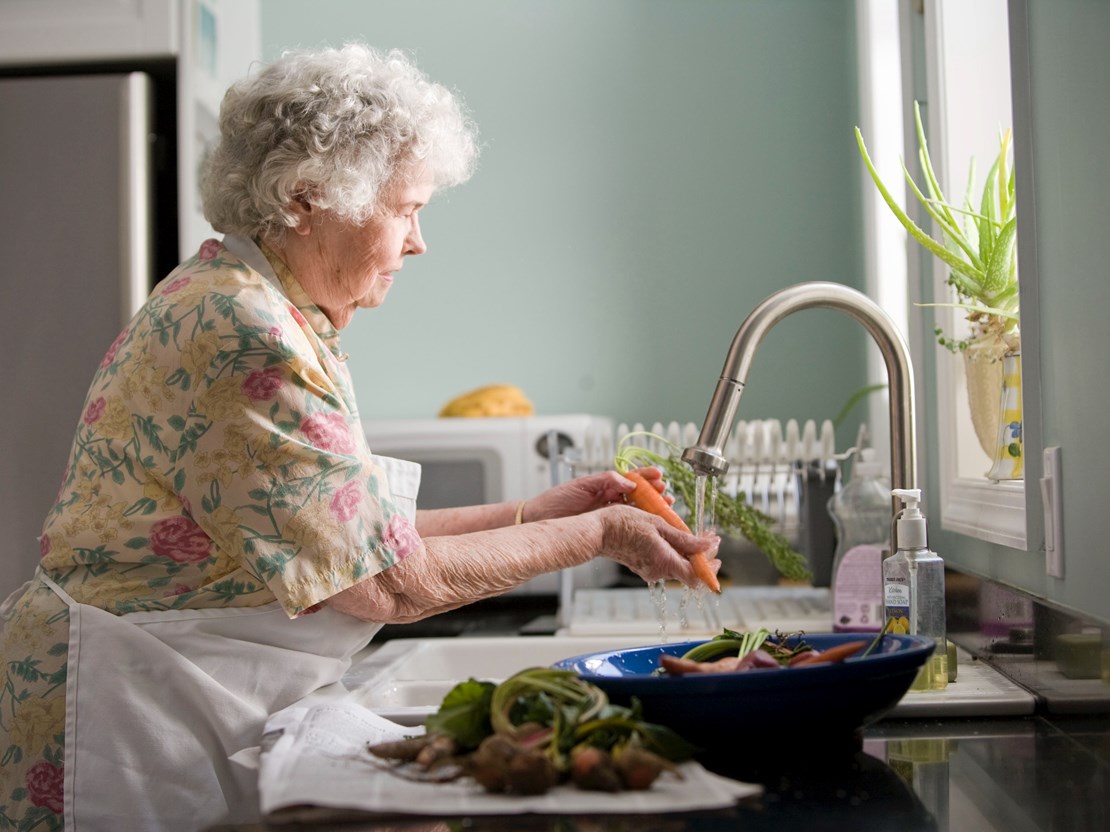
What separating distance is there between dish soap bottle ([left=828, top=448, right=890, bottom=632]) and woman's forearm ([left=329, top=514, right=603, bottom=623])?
544 mm

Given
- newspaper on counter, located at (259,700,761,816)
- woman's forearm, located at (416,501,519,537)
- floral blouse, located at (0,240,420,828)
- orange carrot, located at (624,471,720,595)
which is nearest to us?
newspaper on counter, located at (259,700,761,816)

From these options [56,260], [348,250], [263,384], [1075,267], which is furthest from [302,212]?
[56,260]

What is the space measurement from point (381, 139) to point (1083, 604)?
821mm

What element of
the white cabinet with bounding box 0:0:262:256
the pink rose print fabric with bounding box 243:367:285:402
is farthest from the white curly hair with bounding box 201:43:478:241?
the white cabinet with bounding box 0:0:262:256

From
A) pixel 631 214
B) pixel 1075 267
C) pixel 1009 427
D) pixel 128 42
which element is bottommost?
pixel 1009 427

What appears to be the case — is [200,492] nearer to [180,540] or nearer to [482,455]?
[180,540]

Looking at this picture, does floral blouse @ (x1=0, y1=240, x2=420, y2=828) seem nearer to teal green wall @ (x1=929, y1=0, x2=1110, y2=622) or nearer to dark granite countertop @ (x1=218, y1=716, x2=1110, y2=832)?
dark granite countertop @ (x1=218, y1=716, x2=1110, y2=832)

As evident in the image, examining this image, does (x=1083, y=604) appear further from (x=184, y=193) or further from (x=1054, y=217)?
(x=184, y=193)

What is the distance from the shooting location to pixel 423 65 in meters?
2.86

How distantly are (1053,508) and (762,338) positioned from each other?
34 centimetres

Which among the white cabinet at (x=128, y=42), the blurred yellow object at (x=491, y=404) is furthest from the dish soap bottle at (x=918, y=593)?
the white cabinet at (x=128, y=42)

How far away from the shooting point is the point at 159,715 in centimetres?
105

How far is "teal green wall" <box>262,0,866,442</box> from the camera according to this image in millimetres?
2695

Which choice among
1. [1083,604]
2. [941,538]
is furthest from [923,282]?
[1083,604]
